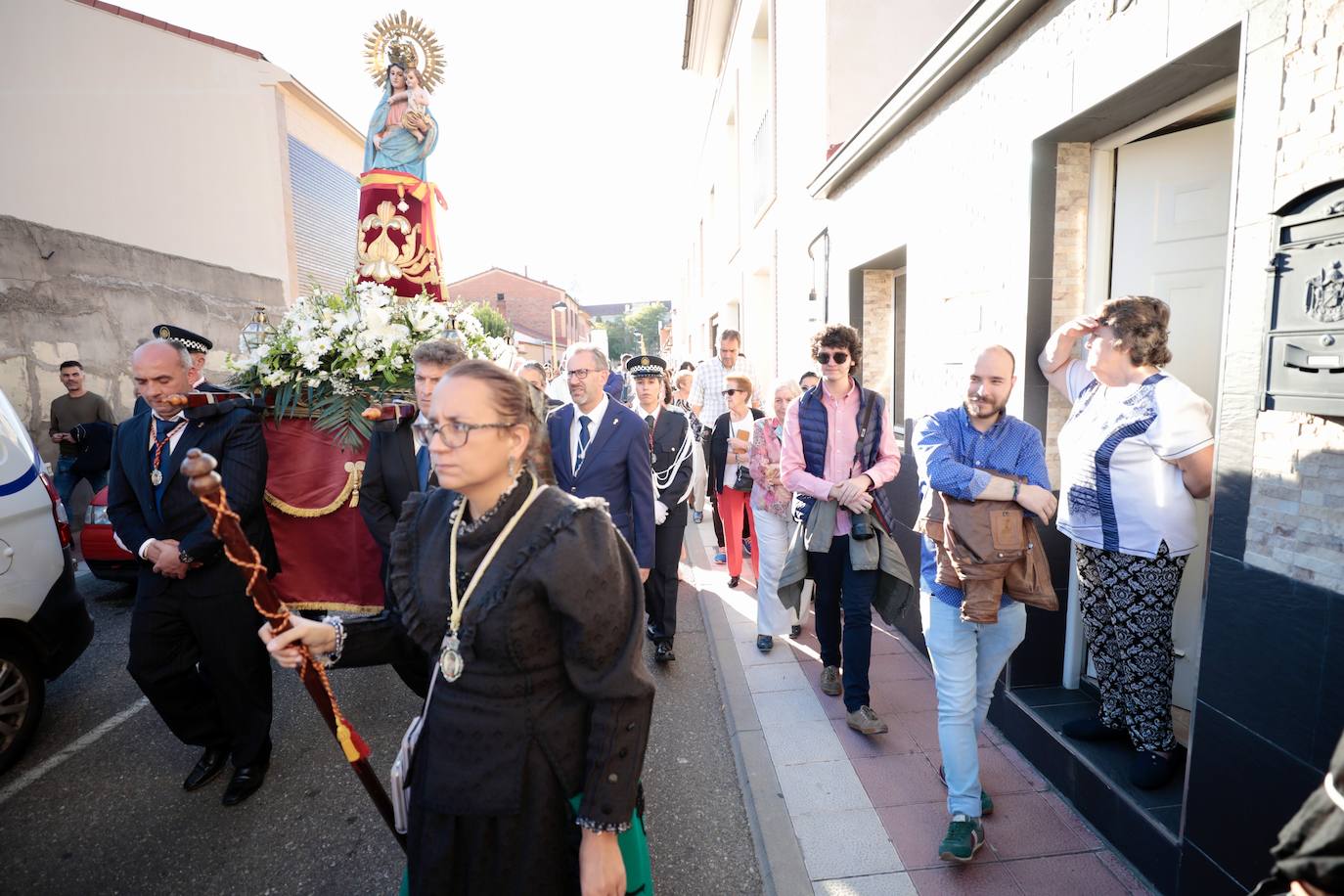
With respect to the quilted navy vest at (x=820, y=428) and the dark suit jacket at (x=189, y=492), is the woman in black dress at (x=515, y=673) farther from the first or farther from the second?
the quilted navy vest at (x=820, y=428)

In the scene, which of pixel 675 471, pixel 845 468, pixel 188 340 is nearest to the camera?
pixel 845 468

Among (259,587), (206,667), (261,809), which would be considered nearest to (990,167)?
(259,587)

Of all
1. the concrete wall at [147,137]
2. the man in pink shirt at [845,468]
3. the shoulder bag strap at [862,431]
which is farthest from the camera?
the concrete wall at [147,137]

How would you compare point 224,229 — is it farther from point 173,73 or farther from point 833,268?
point 833,268

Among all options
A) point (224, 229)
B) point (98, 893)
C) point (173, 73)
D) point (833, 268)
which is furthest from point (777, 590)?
→ point (173, 73)

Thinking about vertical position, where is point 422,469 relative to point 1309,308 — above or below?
below

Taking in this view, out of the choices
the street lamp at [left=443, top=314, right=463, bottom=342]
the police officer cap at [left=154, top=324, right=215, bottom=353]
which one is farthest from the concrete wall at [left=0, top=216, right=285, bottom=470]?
the street lamp at [left=443, top=314, right=463, bottom=342]

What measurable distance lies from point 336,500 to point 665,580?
→ 89.9 inches

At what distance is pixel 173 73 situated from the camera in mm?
12633

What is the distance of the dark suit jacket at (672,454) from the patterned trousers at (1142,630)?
279cm

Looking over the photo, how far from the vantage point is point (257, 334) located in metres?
4.24

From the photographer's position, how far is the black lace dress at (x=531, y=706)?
1608 mm

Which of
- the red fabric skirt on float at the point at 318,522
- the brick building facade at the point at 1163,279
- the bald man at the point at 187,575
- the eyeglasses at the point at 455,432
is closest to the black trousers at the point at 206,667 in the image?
the bald man at the point at 187,575

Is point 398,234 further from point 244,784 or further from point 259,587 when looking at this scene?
point 259,587
